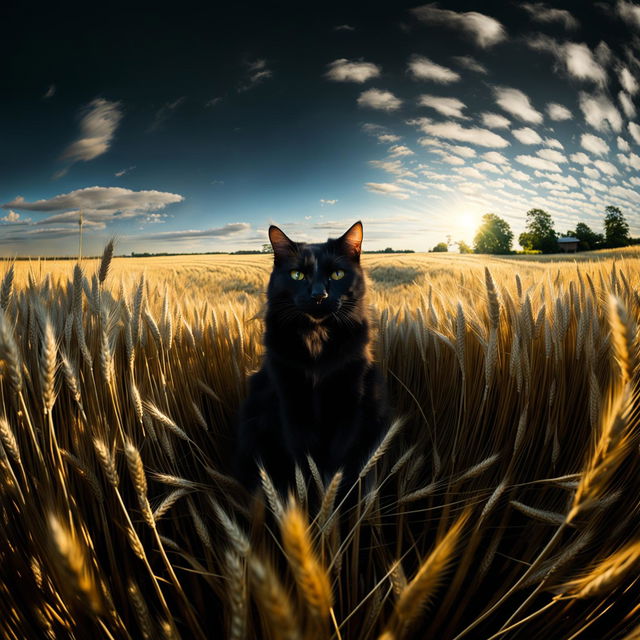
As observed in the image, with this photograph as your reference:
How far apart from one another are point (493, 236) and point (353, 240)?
59228 millimetres

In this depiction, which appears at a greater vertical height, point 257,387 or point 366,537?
point 257,387

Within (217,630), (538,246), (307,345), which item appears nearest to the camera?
(217,630)

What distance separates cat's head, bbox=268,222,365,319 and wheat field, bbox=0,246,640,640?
Answer: 0.82ft

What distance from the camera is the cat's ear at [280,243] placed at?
66.8 inches

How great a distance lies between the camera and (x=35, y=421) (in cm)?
92

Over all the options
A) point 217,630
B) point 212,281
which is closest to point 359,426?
point 217,630

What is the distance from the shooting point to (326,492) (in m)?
0.52

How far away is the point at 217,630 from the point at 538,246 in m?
61.7

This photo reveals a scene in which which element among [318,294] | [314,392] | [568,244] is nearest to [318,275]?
[318,294]

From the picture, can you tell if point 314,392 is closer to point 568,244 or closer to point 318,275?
point 318,275

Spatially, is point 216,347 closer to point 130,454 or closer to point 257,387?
point 257,387

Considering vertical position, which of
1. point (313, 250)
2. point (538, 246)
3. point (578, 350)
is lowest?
point (578, 350)

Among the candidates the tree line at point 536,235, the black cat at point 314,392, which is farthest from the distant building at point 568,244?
the black cat at point 314,392

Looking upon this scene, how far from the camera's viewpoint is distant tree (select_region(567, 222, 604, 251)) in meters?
50.7
